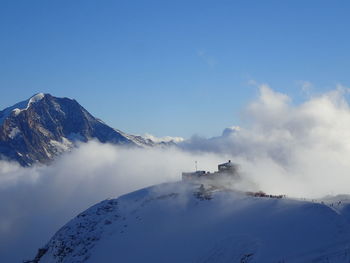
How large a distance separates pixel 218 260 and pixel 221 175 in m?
49.8

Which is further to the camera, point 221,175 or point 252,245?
point 221,175

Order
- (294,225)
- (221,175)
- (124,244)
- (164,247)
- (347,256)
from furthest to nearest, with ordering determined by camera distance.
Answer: (221,175)
(124,244)
(164,247)
(294,225)
(347,256)

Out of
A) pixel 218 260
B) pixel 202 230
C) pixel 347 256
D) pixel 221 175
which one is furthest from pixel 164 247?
pixel 221 175

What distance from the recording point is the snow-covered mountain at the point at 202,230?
60938 mm

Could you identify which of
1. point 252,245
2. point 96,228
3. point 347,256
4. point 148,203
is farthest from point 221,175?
point 347,256

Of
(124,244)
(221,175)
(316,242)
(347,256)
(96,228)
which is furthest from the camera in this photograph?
(221,175)

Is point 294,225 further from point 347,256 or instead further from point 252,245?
point 347,256

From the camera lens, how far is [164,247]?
72.5 m

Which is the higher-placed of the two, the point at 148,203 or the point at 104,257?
the point at 148,203

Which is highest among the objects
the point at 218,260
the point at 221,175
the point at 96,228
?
the point at 221,175

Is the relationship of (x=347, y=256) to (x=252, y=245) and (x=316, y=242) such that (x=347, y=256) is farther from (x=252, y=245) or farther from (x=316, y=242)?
(x=252, y=245)

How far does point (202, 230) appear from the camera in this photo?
240 feet

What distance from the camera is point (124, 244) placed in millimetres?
77750

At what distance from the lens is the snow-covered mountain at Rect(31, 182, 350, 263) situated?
6094 centimetres
